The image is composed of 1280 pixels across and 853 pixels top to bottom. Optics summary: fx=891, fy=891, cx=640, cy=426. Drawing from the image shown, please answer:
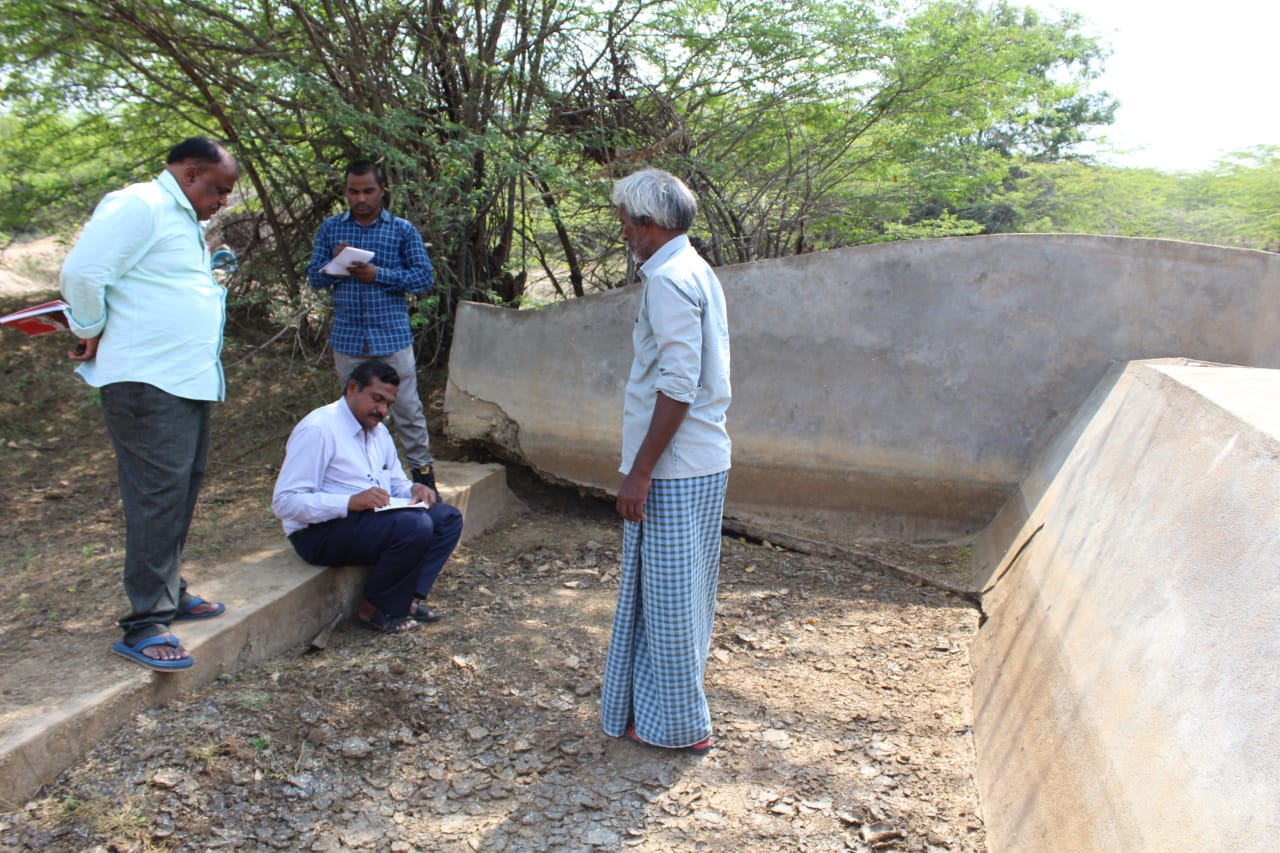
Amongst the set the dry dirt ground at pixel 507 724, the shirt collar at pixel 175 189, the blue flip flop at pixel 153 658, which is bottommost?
the dry dirt ground at pixel 507 724

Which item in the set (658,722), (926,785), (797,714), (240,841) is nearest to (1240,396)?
(926,785)

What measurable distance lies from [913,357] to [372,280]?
2754mm

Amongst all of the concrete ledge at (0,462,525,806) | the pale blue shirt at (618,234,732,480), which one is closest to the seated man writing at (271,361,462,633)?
the concrete ledge at (0,462,525,806)

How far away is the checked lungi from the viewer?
102 inches

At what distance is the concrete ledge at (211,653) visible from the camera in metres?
2.27

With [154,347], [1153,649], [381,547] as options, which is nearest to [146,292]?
[154,347]

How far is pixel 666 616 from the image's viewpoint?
8.68 ft

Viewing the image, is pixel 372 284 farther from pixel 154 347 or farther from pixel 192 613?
pixel 192 613

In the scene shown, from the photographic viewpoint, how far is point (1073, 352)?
14.8ft

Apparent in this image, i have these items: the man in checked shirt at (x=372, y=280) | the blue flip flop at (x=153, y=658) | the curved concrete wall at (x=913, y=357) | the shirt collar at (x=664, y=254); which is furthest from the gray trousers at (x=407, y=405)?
→ the shirt collar at (x=664, y=254)

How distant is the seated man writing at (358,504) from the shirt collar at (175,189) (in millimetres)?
896

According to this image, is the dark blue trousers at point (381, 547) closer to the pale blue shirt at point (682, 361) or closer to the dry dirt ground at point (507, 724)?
the dry dirt ground at point (507, 724)

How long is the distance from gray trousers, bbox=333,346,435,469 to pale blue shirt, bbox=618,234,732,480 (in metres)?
2.00

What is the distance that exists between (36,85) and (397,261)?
272 cm
